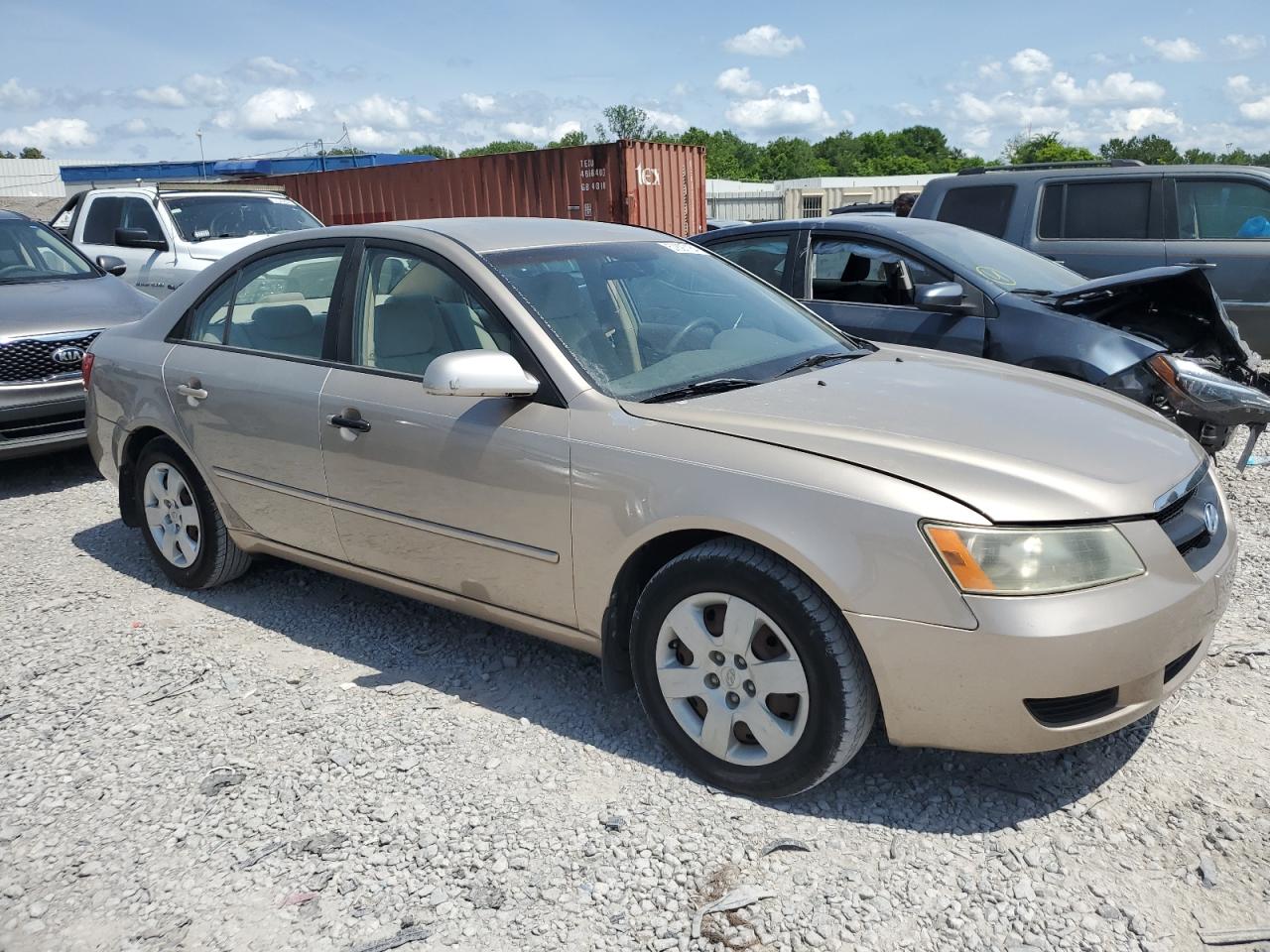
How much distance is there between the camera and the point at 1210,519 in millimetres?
3041

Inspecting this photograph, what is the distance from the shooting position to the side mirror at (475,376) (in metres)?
3.12

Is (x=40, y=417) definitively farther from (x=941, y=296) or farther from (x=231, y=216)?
(x=941, y=296)

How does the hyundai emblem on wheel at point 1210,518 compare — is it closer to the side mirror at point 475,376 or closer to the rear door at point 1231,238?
the side mirror at point 475,376

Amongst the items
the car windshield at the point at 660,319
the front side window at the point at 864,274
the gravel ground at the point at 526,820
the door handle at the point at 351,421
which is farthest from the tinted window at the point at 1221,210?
the door handle at the point at 351,421

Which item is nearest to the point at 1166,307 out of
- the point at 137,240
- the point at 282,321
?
the point at 282,321

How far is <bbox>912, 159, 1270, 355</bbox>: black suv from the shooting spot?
27.1 ft

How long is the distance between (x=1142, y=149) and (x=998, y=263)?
229 feet

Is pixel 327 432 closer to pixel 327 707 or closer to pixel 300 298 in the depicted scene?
pixel 300 298

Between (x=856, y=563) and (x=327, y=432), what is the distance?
2.12 metres

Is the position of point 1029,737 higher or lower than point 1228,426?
lower

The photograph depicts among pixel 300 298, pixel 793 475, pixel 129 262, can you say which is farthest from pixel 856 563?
pixel 129 262

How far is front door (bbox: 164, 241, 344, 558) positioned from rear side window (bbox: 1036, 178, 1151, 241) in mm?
6540

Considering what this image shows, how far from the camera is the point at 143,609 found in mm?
4602

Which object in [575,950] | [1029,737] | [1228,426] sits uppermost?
A: [1228,426]
